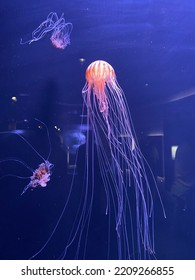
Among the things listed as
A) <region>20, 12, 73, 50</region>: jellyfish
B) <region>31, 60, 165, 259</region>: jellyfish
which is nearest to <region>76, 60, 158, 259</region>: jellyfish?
<region>31, 60, 165, 259</region>: jellyfish

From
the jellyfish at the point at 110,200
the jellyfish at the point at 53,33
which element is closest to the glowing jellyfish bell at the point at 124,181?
the jellyfish at the point at 110,200

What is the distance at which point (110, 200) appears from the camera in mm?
1743

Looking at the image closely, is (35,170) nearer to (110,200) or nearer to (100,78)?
(110,200)

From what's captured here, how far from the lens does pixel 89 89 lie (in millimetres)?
1815

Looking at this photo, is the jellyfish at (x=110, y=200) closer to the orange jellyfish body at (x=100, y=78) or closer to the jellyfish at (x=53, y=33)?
the orange jellyfish body at (x=100, y=78)

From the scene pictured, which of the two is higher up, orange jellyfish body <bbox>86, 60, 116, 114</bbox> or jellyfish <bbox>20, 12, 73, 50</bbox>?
jellyfish <bbox>20, 12, 73, 50</bbox>

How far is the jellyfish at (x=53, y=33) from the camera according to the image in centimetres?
176

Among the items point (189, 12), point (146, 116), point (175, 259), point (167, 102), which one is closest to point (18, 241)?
point (175, 259)

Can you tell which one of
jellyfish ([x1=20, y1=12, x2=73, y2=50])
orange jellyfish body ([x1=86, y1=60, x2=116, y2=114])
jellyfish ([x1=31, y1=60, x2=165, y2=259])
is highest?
jellyfish ([x1=20, y1=12, x2=73, y2=50])

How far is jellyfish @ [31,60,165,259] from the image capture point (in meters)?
1.73

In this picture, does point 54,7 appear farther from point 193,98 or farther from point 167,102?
point 193,98

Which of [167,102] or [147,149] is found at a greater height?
[167,102]

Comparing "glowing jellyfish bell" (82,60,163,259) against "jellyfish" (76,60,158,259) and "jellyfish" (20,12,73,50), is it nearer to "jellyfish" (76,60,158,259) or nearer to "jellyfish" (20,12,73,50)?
"jellyfish" (76,60,158,259)

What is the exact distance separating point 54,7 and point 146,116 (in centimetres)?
103
